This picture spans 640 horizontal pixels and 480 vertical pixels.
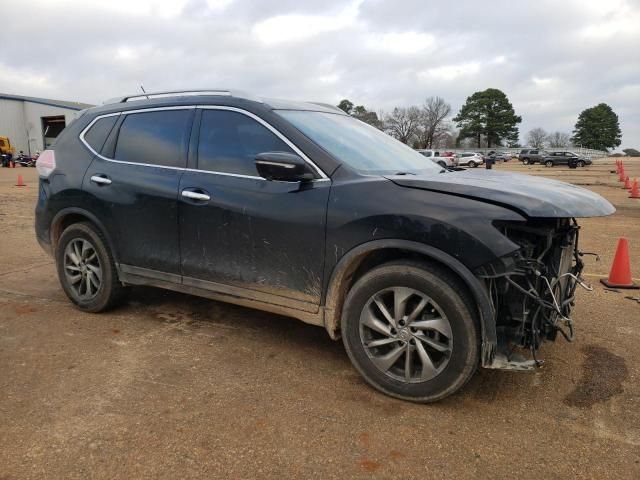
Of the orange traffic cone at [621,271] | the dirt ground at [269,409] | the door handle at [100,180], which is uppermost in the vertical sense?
the door handle at [100,180]

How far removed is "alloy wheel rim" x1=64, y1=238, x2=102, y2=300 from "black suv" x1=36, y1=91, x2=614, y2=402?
19 mm

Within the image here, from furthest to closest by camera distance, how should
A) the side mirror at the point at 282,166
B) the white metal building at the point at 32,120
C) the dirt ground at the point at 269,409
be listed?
the white metal building at the point at 32,120 < the side mirror at the point at 282,166 < the dirt ground at the point at 269,409

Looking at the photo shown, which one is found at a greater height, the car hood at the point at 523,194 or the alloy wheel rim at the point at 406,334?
the car hood at the point at 523,194

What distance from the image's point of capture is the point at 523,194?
273 cm

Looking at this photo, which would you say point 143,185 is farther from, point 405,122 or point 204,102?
point 405,122

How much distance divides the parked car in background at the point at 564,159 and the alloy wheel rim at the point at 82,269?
2081 inches

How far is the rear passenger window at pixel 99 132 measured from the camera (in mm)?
4234

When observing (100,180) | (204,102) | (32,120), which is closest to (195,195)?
(204,102)

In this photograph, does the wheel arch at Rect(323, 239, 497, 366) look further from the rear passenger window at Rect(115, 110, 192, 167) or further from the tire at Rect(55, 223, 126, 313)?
the tire at Rect(55, 223, 126, 313)

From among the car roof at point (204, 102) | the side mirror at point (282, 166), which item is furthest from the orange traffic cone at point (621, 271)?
the side mirror at point (282, 166)

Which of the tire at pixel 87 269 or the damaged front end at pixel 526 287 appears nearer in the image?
the damaged front end at pixel 526 287

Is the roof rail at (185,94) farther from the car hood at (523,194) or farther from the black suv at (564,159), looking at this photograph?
the black suv at (564,159)

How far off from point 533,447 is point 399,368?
0.81m

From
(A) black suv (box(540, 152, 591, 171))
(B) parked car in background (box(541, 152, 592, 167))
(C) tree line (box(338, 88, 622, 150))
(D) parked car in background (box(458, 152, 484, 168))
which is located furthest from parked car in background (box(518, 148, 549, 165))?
(C) tree line (box(338, 88, 622, 150))
